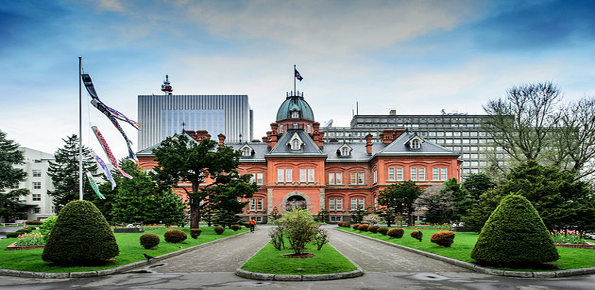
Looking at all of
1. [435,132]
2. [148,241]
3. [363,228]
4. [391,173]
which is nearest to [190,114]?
[435,132]

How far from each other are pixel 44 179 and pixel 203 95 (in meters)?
67.5

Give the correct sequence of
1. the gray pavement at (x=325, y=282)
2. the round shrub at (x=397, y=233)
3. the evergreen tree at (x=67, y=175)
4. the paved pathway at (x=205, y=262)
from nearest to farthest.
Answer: the gray pavement at (x=325, y=282), the paved pathway at (x=205, y=262), the round shrub at (x=397, y=233), the evergreen tree at (x=67, y=175)

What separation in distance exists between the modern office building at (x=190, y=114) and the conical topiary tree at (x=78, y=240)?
115 meters

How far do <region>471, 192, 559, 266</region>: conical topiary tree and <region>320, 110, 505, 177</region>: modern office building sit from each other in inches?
3959

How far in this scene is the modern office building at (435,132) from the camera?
11688 cm

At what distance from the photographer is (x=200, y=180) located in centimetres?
3453

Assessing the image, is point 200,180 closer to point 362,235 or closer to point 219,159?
point 219,159

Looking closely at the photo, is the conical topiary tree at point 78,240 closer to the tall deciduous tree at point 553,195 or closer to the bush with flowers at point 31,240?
the bush with flowers at point 31,240

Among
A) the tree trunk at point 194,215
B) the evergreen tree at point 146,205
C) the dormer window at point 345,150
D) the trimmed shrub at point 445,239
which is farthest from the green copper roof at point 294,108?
the trimmed shrub at point 445,239

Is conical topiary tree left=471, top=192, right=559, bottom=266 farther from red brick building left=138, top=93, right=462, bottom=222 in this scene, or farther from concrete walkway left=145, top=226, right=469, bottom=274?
red brick building left=138, top=93, right=462, bottom=222

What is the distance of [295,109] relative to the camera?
227ft

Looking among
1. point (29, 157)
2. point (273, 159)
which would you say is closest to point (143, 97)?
point (29, 157)

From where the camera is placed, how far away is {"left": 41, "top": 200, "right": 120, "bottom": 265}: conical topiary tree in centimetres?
1385

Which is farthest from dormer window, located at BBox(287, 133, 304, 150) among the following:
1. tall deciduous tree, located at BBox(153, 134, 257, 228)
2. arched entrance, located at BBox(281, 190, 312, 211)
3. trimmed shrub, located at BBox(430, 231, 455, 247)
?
trimmed shrub, located at BBox(430, 231, 455, 247)
